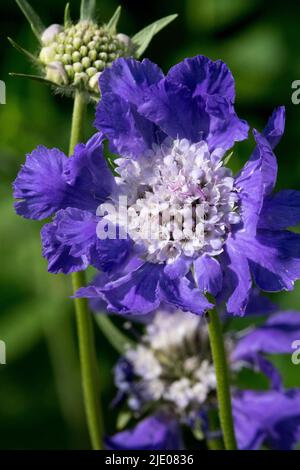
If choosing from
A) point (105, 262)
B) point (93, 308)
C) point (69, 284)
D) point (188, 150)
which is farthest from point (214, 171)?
point (69, 284)

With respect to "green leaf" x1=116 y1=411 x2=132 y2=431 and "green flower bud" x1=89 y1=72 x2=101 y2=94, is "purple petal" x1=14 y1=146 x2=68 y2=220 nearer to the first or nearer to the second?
"green flower bud" x1=89 y1=72 x2=101 y2=94

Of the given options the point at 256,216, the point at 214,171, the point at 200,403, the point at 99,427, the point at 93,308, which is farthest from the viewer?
the point at 200,403

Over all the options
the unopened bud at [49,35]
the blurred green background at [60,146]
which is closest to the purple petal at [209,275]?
the unopened bud at [49,35]

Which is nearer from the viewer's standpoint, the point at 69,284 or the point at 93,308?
the point at 93,308

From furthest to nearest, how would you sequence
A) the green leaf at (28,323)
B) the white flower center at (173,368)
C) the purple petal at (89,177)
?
the green leaf at (28,323) < the white flower center at (173,368) < the purple petal at (89,177)

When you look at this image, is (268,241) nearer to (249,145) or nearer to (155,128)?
(155,128)

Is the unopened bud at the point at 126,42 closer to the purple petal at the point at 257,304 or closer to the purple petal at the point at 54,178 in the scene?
the purple petal at the point at 54,178

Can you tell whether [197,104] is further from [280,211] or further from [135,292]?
[135,292]

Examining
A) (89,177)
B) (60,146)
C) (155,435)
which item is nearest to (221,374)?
(89,177)
